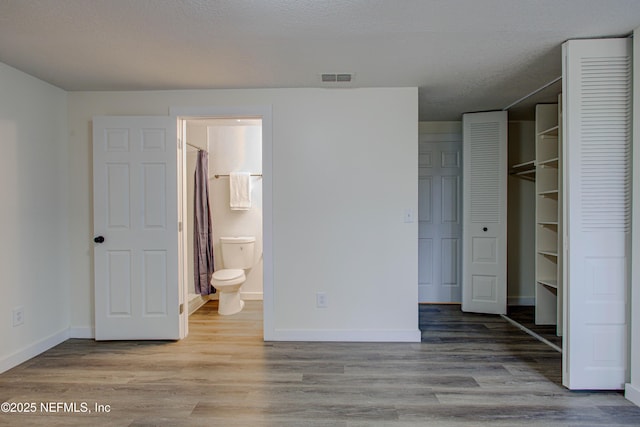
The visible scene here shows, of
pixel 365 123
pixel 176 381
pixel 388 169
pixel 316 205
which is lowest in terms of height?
pixel 176 381

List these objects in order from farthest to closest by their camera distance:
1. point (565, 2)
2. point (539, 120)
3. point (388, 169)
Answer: point (539, 120) → point (388, 169) → point (565, 2)

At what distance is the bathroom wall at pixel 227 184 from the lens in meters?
4.24

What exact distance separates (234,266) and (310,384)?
7.02ft

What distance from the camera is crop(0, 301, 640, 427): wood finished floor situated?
1.85 m

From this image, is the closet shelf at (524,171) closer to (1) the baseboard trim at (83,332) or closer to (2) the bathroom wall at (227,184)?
(2) the bathroom wall at (227,184)

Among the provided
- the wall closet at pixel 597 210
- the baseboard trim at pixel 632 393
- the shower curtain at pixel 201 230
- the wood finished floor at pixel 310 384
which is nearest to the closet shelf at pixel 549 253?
the wood finished floor at pixel 310 384

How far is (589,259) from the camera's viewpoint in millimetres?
2078

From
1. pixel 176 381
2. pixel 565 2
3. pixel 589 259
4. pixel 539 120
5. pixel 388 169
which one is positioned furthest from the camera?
pixel 539 120

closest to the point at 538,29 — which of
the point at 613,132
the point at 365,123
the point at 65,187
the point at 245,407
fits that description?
the point at 613,132

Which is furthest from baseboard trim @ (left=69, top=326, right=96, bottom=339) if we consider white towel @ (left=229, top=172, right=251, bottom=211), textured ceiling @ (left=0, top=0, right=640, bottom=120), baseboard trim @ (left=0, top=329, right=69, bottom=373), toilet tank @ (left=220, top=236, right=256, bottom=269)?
textured ceiling @ (left=0, top=0, right=640, bottom=120)

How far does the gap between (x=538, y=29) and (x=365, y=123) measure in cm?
133

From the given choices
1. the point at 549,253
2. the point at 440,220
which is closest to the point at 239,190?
the point at 440,220

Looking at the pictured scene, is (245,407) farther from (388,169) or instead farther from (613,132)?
(613,132)

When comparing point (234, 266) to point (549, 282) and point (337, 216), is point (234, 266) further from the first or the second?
point (549, 282)
